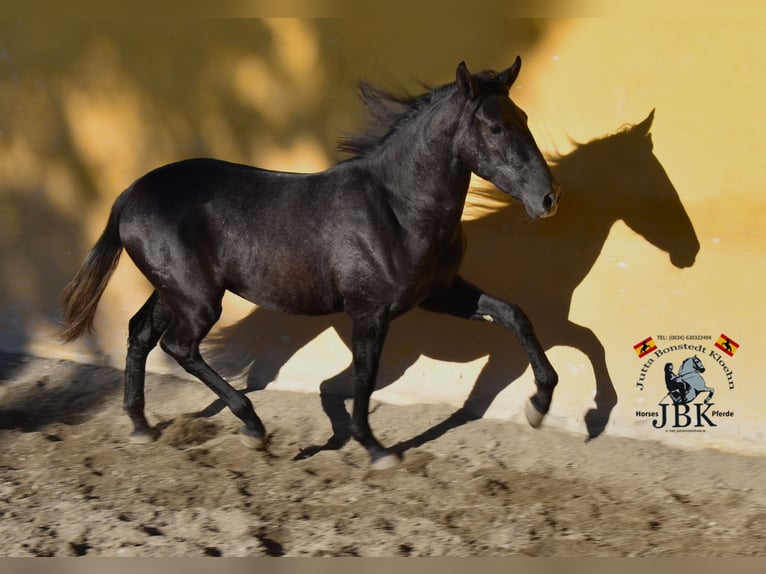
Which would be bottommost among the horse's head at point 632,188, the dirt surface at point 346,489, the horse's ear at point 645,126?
the dirt surface at point 346,489

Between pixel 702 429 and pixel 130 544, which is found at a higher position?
pixel 702 429

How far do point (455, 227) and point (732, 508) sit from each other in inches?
72.7

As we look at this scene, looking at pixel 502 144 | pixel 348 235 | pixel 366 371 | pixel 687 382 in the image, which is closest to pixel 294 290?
pixel 348 235

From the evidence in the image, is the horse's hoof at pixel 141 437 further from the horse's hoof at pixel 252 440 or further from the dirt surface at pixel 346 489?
the horse's hoof at pixel 252 440

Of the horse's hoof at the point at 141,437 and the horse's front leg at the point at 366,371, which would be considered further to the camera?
the horse's hoof at the point at 141,437

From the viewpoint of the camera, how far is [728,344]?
17.6 feet

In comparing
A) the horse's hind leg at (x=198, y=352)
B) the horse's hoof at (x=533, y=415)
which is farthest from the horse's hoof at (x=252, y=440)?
the horse's hoof at (x=533, y=415)

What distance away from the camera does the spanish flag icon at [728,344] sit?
534 centimetres

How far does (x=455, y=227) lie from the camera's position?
488cm

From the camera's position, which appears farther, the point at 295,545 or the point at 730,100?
the point at 730,100

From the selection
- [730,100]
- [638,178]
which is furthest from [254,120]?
[730,100]

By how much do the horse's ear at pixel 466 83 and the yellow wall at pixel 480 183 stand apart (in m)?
0.99

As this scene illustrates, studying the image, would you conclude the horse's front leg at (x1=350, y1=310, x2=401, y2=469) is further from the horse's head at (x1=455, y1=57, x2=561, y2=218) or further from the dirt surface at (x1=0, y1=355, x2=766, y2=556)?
the horse's head at (x1=455, y1=57, x2=561, y2=218)

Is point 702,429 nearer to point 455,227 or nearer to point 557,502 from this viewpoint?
point 557,502
